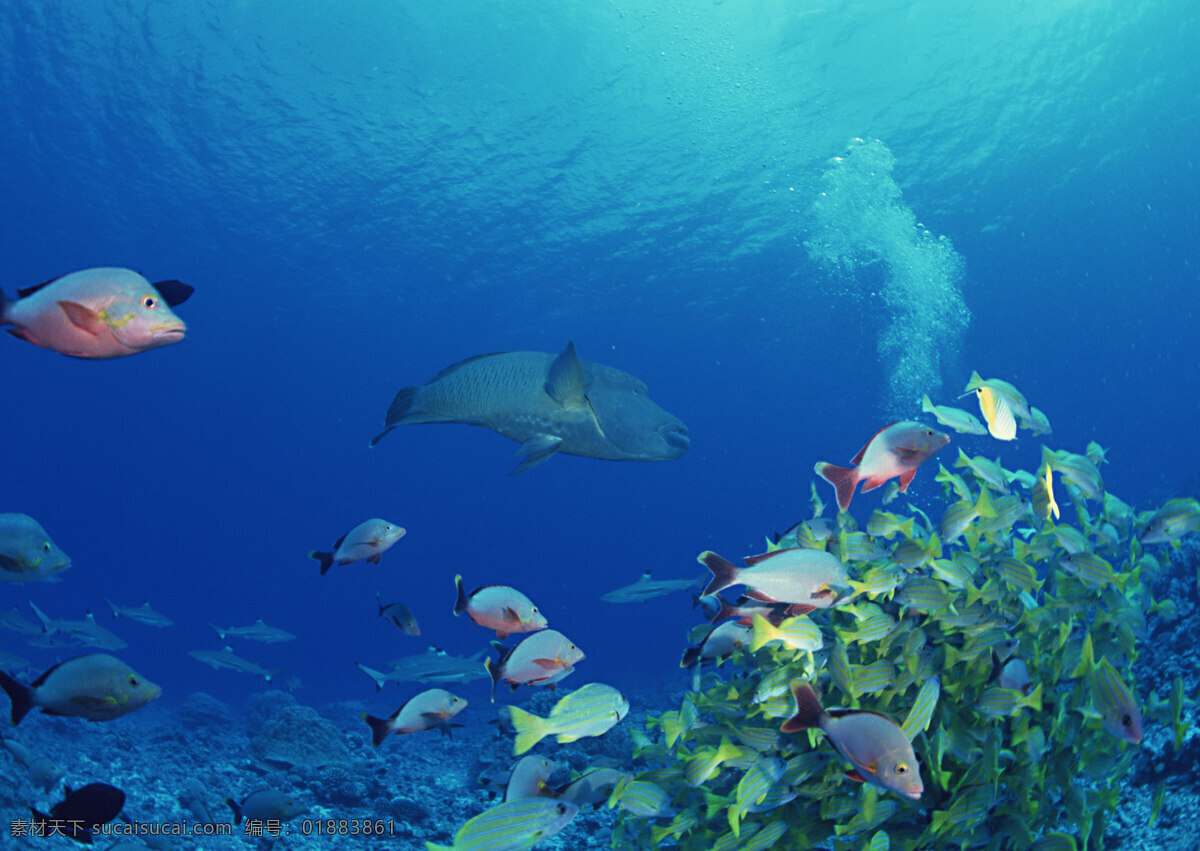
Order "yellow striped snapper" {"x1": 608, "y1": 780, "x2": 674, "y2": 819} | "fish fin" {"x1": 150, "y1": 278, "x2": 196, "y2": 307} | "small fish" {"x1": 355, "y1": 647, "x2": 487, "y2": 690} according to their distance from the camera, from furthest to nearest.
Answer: "small fish" {"x1": 355, "y1": 647, "x2": 487, "y2": 690}
"yellow striped snapper" {"x1": 608, "y1": 780, "x2": 674, "y2": 819}
"fish fin" {"x1": 150, "y1": 278, "x2": 196, "y2": 307}

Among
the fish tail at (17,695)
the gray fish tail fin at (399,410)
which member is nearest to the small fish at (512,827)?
the gray fish tail fin at (399,410)

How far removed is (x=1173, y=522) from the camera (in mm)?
3584

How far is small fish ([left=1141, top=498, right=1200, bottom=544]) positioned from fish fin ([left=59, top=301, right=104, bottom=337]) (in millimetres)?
5233

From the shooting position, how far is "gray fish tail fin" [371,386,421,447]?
2906 millimetres

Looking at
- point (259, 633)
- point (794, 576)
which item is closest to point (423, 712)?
point (794, 576)

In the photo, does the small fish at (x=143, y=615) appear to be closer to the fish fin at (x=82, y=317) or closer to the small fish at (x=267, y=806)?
the small fish at (x=267, y=806)

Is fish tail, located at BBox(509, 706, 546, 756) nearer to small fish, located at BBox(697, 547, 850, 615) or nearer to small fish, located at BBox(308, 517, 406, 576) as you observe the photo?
small fish, located at BBox(697, 547, 850, 615)

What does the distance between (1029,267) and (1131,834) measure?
5202 cm

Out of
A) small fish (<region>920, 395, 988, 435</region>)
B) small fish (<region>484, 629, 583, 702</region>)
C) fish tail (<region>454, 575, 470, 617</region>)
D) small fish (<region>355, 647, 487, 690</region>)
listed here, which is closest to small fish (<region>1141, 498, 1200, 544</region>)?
small fish (<region>920, 395, 988, 435</region>)

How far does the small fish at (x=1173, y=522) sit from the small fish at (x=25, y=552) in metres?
6.34

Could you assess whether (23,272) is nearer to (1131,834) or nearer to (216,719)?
(216,719)

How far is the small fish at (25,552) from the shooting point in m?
3.55

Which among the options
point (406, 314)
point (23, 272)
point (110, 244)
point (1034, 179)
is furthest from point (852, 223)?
point (23, 272)

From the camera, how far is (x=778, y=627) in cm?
258
